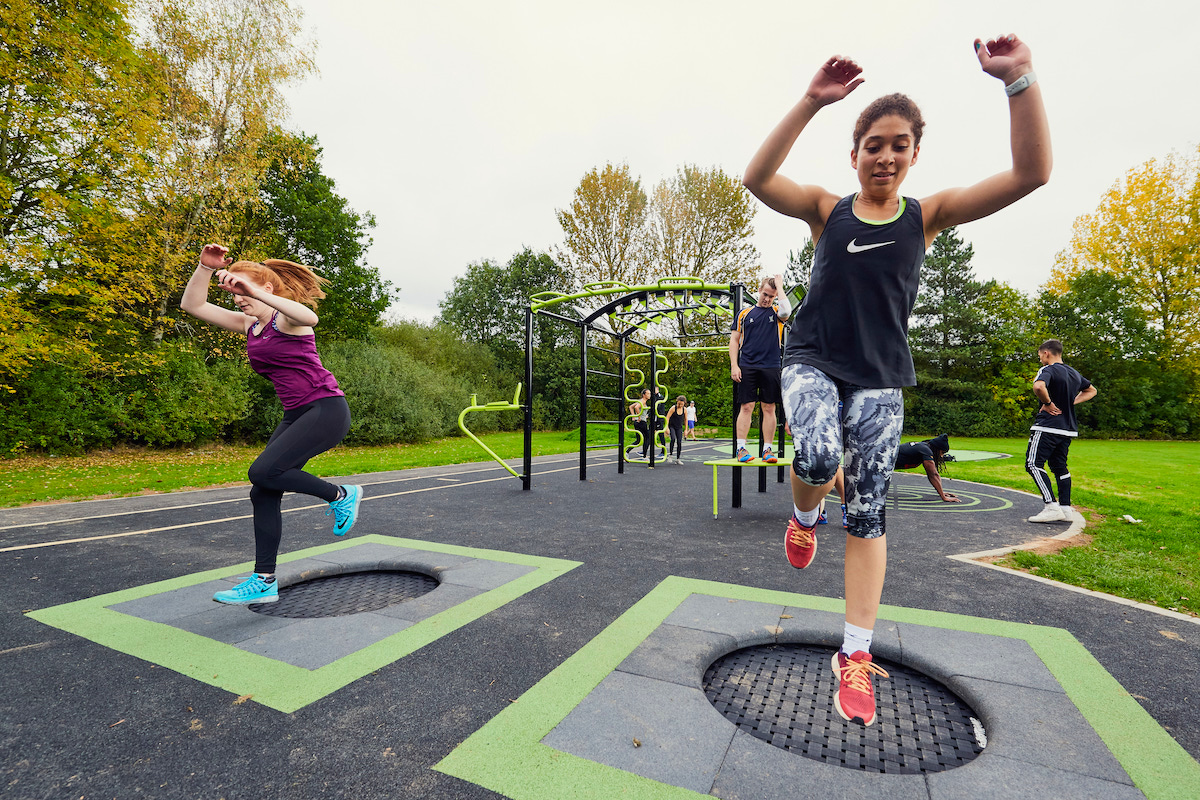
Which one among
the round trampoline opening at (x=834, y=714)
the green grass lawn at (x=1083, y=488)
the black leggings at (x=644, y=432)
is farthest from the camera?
the black leggings at (x=644, y=432)

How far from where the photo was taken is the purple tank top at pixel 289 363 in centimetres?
247

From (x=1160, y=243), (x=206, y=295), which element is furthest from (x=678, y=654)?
(x=1160, y=243)

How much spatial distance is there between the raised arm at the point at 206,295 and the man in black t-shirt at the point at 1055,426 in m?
6.04

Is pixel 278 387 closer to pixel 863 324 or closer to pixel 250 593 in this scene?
pixel 250 593

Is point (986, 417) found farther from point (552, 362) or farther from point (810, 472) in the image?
point (810, 472)

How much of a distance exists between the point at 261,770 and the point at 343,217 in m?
19.8

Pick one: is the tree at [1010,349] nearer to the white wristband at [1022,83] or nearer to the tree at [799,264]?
the tree at [799,264]

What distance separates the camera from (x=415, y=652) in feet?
6.69

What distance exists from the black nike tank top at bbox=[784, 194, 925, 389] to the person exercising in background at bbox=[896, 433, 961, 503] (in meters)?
4.19

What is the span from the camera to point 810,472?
1.75m

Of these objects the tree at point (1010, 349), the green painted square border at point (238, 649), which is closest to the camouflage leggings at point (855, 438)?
the green painted square border at point (238, 649)

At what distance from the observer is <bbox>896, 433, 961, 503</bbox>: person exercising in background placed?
18.1 ft

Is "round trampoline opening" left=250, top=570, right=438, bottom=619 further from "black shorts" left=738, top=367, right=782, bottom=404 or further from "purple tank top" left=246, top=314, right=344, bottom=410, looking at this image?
"black shorts" left=738, top=367, right=782, bottom=404

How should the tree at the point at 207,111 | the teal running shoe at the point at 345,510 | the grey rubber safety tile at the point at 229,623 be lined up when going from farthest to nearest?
the tree at the point at 207,111
the teal running shoe at the point at 345,510
the grey rubber safety tile at the point at 229,623
